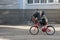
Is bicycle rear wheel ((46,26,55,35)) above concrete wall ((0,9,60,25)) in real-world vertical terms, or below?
above

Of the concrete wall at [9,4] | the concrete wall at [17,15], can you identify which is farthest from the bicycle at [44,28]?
the concrete wall at [9,4]

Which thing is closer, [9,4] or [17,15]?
[9,4]

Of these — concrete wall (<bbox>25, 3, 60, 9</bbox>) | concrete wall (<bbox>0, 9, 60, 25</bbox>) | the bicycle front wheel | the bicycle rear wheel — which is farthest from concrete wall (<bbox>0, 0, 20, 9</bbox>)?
the bicycle rear wheel

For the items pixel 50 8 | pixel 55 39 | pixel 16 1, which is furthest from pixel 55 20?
pixel 55 39

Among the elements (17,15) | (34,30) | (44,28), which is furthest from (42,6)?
(44,28)

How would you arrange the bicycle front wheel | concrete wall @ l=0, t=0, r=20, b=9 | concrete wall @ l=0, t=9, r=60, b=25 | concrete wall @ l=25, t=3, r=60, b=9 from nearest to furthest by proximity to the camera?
the bicycle front wheel
concrete wall @ l=0, t=0, r=20, b=9
concrete wall @ l=0, t=9, r=60, b=25
concrete wall @ l=25, t=3, r=60, b=9

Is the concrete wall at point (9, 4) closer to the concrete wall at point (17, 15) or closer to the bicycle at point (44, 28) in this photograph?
the concrete wall at point (17, 15)

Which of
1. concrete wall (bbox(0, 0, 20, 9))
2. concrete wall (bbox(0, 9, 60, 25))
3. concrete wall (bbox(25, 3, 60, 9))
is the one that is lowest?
concrete wall (bbox(0, 9, 60, 25))

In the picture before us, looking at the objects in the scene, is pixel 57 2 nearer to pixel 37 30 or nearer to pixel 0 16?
pixel 0 16

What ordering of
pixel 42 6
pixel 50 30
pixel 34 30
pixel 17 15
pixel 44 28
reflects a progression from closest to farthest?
pixel 44 28 < pixel 50 30 < pixel 34 30 < pixel 17 15 < pixel 42 6

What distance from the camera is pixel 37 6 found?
24.6 m

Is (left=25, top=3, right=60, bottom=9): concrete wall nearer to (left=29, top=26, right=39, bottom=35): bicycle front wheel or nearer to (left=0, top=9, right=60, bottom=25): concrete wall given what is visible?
(left=0, top=9, right=60, bottom=25): concrete wall

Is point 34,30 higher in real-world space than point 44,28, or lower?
lower

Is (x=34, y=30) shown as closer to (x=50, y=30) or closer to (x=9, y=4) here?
(x=50, y=30)
